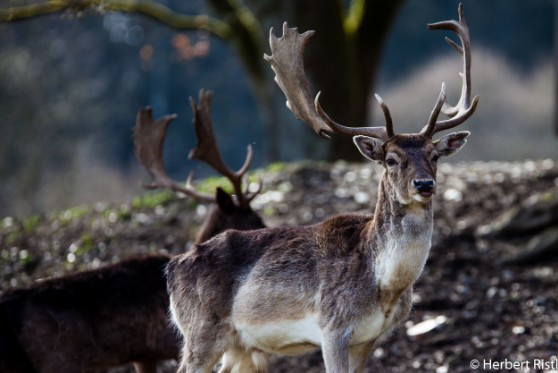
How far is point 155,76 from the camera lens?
3700 cm

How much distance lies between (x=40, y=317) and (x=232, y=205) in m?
2.06

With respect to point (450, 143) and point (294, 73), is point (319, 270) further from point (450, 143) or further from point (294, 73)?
point (294, 73)

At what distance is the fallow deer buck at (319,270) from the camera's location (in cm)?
608

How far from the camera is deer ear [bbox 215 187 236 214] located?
28.9 feet

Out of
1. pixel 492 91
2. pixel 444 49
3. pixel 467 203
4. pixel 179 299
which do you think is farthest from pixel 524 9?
pixel 179 299

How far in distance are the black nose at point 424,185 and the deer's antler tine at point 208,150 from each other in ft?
10.7

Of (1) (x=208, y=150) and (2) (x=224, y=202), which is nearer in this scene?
(2) (x=224, y=202)

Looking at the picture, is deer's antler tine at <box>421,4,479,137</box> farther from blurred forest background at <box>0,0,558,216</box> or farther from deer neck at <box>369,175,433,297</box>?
blurred forest background at <box>0,0,558,216</box>

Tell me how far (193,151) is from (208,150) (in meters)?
0.23

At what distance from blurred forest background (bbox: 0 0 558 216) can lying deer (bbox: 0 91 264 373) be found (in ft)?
35.3

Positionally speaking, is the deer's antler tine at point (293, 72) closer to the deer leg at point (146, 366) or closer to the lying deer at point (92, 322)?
the lying deer at point (92, 322)

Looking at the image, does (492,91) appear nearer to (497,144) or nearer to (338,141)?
(497,144)

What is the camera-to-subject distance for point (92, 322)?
771 centimetres

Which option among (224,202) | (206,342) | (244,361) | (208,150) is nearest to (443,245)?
(224,202)
